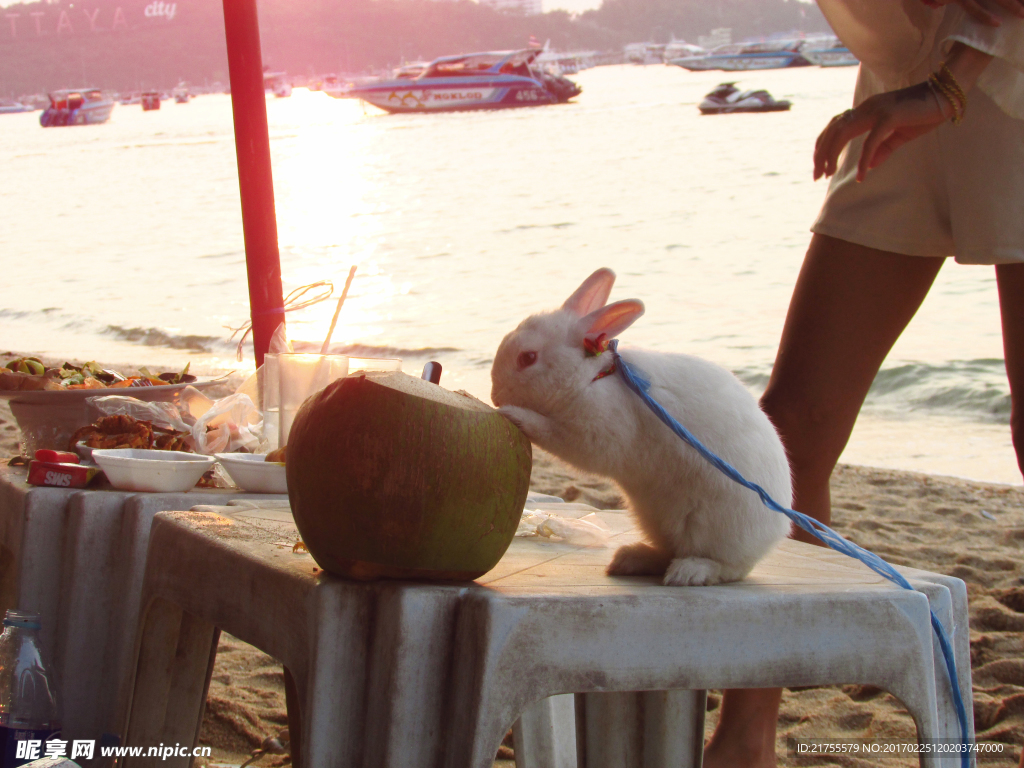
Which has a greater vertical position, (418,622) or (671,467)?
(671,467)

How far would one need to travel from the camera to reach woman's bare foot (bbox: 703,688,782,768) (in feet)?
6.29

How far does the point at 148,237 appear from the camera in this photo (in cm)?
1912

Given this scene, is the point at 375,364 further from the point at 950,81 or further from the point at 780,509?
the point at 950,81

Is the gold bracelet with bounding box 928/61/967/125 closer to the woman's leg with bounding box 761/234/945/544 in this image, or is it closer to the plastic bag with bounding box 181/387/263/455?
the woman's leg with bounding box 761/234/945/544

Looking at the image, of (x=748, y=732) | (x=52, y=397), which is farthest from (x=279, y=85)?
(x=748, y=732)

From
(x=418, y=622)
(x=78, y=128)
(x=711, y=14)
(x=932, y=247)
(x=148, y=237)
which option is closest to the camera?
(x=418, y=622)

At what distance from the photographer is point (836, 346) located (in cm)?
203

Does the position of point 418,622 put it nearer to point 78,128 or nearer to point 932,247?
point 932,247

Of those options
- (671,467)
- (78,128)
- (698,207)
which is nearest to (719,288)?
(698,207)

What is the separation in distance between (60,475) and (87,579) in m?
0.23

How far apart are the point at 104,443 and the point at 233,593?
0.91 meters

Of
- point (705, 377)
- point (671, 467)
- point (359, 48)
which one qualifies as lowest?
point (671, 467)

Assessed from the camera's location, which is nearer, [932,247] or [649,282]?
[932,247]

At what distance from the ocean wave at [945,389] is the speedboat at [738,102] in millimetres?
35384
